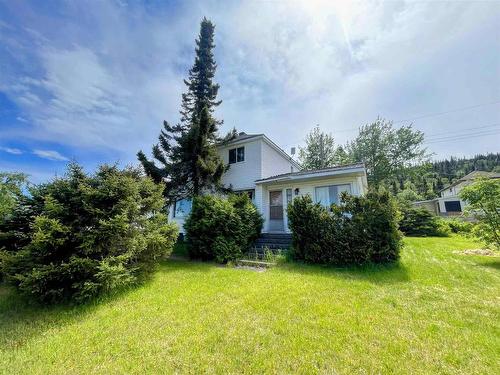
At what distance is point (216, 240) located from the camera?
27.3 ft

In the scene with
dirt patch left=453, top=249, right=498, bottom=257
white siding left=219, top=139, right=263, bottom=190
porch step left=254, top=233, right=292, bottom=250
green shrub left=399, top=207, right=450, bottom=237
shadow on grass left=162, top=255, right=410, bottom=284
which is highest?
white siding left=219, top=139, right=263, bottom=190

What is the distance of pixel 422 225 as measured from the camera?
49.9 ft

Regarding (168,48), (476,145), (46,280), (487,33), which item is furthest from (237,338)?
(476,145)

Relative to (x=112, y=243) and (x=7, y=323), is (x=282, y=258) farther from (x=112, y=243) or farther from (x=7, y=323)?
(x=7, y=323)

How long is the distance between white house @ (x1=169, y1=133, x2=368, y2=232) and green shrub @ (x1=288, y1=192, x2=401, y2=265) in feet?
10.1

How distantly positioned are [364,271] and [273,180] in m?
6.44

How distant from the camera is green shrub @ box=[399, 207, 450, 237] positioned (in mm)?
14898

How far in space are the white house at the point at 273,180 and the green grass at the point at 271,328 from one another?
5.42 meters

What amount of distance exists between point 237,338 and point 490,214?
9.82m

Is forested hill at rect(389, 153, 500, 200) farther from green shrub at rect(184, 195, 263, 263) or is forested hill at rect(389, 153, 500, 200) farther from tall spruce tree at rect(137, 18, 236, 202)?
green shrub at rect(184, 195, 263, 263)

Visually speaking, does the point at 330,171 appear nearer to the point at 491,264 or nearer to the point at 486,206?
the point at 486,206

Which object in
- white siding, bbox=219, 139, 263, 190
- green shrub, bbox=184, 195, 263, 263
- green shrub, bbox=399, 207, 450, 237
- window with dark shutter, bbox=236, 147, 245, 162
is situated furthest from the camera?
green shrub, bbox=399, 207, 450, 237

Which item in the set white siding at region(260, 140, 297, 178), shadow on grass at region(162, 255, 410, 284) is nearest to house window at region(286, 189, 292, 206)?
white siding at region(260, 140, 297, 178)

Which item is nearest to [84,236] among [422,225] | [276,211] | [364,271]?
[364,271]
